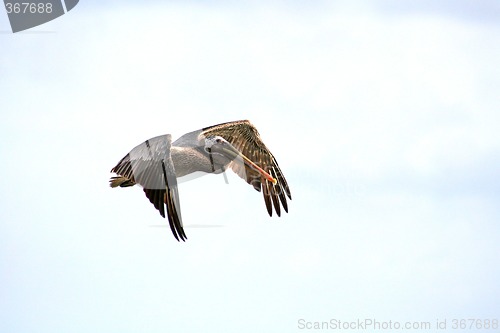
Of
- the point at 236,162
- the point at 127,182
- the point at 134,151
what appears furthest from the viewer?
the point at 236,162

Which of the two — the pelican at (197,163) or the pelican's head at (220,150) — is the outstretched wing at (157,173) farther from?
the pelican's head at (220,150)

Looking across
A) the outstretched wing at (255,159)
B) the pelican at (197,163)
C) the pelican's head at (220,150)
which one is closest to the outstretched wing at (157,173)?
the pelican at (197,163)

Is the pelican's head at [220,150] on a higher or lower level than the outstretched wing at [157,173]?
higher

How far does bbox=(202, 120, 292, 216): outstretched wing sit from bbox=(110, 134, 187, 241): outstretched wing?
13.5 feet

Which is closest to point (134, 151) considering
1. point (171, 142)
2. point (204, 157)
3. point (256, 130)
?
point (171, 142)

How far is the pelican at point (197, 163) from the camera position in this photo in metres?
20.5

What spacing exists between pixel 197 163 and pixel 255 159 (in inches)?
149

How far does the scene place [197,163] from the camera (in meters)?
23.4

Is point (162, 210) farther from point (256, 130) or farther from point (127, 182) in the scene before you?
point (256, 130)

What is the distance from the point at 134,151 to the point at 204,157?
261 centimetres

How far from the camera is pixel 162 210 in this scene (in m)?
20.0

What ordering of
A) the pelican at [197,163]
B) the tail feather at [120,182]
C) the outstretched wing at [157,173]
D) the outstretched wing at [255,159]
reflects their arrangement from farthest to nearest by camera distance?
1. the outstretched wing at [255,159]
2. the tail feather at [120,182]
3. the pelican at [197,163]
4. the outstretched wing at [157,173]

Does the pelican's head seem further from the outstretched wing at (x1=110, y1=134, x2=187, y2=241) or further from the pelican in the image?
the outstretched wing at (x1=110, y1=134, x2=187, y2=241)

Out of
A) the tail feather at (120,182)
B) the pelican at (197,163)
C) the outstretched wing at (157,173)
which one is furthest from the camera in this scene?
the tail feather at (120,182)
